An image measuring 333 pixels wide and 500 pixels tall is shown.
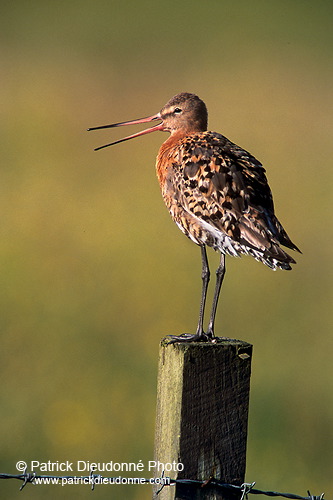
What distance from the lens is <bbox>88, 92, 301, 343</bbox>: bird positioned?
226 inches

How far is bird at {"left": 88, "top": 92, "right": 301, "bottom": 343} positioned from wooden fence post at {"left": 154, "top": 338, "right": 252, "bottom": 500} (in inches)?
59.1

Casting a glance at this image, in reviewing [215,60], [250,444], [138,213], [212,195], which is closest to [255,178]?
[212,195]

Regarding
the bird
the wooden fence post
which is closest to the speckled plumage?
the bird

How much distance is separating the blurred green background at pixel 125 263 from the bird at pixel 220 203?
2.44 metres

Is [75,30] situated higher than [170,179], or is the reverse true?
[75,30]

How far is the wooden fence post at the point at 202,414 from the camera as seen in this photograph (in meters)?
3.93

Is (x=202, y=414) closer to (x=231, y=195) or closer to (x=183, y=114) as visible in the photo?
(x=231, y=195)

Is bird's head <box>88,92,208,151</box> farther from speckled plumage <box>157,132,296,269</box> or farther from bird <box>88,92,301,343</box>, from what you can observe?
speckled plumage <box>157,132,296,269</box>

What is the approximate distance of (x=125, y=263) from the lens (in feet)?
36.6

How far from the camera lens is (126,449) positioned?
7.84m

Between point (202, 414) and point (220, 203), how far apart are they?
7.13 feet

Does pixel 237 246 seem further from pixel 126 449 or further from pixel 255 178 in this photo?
pixel 126 449

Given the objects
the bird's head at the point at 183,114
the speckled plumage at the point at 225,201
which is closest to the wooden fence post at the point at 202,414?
the speckled plumage at the point at 225,201

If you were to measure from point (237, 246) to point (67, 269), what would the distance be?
17.9 feet
